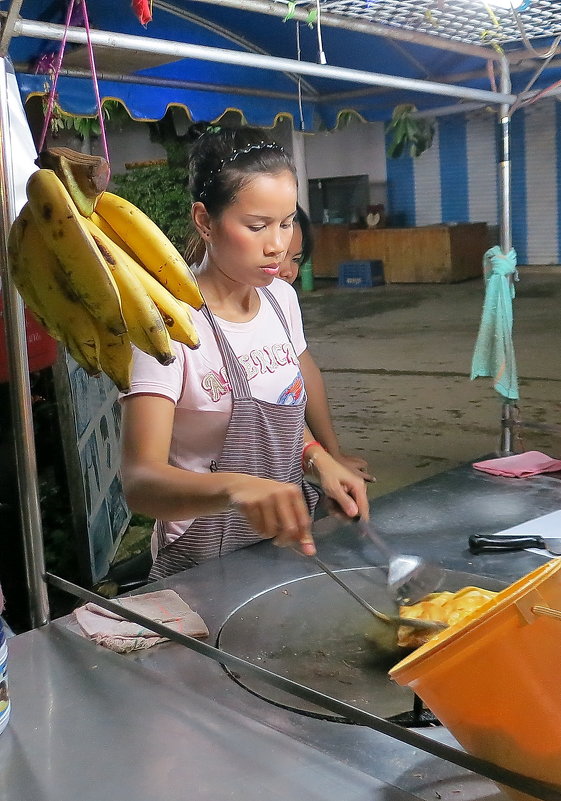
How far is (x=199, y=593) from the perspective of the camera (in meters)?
1.34

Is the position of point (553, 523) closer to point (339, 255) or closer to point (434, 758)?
point (434, 758)

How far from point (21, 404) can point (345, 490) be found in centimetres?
55

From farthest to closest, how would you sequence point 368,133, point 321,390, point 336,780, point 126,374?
1. point 368,133
2. point 321,390
3. point 126,374
4. point 336,780

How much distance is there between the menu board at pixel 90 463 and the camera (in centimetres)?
282

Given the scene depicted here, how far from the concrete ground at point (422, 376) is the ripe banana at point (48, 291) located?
218cm

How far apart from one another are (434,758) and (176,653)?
15.8 inches

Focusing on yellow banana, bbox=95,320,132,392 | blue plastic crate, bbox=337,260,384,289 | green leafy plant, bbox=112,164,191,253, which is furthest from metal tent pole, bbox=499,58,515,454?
blue plastic crate, bbox=337,260,384,289

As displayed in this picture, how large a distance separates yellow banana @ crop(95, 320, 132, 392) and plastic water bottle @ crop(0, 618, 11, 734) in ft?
1.03

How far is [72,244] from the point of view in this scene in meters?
0.83

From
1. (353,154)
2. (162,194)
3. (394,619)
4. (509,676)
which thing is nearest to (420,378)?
(162,194)

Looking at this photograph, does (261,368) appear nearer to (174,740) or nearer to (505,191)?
(174,740)

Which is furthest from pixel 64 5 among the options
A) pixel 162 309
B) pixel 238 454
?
pixel 162 309

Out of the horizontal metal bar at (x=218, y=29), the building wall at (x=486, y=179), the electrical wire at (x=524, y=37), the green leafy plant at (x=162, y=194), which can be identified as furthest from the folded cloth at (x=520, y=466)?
the building wall at (x=486, y=179)

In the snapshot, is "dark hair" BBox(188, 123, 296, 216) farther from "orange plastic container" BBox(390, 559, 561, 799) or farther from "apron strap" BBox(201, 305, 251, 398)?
"orange plastic container" BBox(390, 559, 561, 799)
